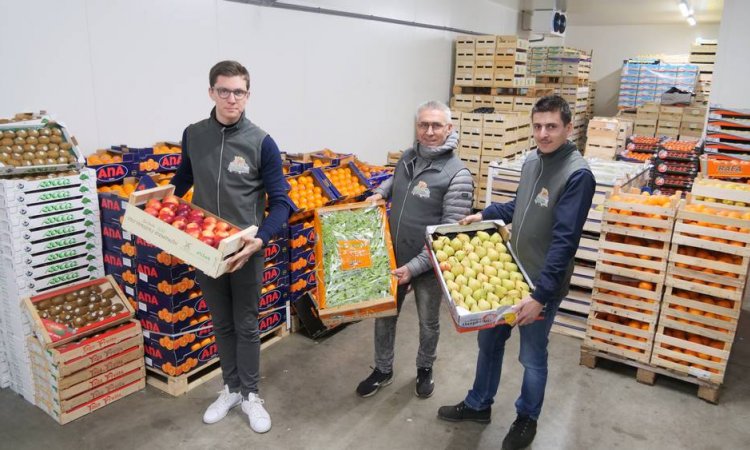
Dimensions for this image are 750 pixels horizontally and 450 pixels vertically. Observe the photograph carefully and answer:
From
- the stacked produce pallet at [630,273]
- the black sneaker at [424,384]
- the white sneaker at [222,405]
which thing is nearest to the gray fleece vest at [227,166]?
the white sneaker at [222,405]

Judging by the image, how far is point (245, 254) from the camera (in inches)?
111

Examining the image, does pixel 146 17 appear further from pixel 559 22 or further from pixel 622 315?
pixel 559 22

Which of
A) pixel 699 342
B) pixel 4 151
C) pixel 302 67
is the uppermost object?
pixel 302 67

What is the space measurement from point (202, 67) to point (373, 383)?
327cm

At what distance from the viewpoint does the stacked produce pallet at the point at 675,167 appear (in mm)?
7203

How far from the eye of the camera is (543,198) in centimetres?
280

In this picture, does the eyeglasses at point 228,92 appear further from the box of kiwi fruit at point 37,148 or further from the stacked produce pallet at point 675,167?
the stacked produce pallet at point 675,167

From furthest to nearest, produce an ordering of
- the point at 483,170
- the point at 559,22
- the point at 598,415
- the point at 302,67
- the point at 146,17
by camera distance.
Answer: the point at 559,22 < the point at 483,170 < the point at 302,67 < the point at 146,17 < the point at 598,415

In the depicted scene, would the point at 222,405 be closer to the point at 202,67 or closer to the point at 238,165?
the point at 238,165

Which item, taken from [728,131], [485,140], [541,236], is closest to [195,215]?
[541,236]

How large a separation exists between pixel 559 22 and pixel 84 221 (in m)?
12.0

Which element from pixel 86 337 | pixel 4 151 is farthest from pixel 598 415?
pixel 4 151

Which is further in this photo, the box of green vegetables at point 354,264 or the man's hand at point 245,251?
the box of green vegetables at point 354,264

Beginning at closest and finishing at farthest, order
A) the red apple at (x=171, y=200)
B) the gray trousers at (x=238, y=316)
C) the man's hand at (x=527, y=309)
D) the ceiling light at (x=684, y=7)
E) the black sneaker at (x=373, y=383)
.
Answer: the man's hand at (x=527, y=309), the red apple at (x=171, y=200), the gray trousers at (x=238, y=316), the black sneaker at (x=373, y=383), the ceiling light at (x=684, y=7)
